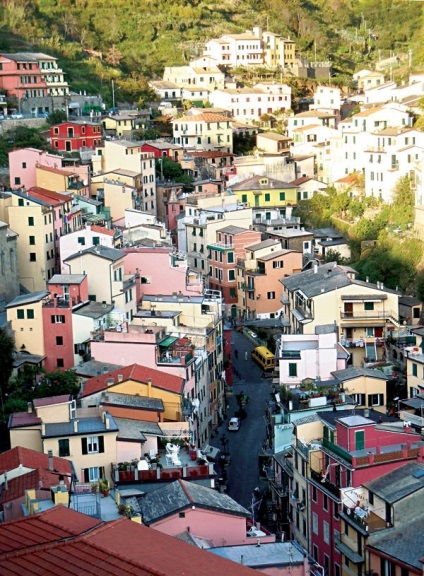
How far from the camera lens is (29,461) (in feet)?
74.1

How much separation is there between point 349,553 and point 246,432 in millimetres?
10623

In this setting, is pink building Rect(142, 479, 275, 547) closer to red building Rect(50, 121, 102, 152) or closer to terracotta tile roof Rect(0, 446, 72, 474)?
terracotta tile roof Rect(0, 446, 72, 474)

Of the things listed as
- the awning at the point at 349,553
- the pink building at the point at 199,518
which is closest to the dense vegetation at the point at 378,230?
the awning at the point at 349,553

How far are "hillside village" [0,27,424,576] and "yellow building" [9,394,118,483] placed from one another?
4cm

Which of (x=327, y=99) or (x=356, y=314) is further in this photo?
(x=327, y=99)

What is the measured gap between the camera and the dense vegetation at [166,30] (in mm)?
65000

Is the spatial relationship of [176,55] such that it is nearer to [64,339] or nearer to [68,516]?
[64,339]

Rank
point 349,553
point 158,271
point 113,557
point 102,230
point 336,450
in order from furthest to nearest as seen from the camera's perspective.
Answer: point 102,230
point 158,271
point 336,450
point 349,553
point 113,557

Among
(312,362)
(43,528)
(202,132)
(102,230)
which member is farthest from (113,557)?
(202,132)

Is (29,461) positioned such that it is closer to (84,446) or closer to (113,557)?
(84,446)

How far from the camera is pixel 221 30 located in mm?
74500

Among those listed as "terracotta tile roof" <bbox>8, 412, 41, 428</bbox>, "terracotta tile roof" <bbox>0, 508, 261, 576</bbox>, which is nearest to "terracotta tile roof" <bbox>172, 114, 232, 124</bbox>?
"terracotta tile roof" <bbox>8, 412, 41, 428</bbox>

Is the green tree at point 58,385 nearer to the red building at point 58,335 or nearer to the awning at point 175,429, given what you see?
the red building at point 58,335

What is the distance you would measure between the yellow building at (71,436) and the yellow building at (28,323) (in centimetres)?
687
